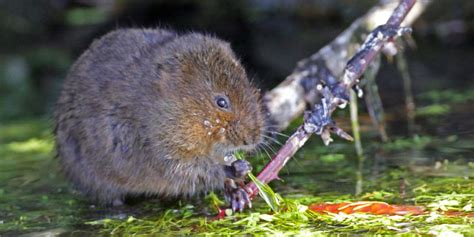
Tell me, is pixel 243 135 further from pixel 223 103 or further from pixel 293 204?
pixel 293 204

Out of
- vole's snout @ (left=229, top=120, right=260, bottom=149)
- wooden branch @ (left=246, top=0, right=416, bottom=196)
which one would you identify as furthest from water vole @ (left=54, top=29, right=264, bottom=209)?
wooden branch @ (left=246, top=0, right=416, bottom=196)

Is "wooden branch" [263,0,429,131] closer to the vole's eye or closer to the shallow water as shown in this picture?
the shallow water

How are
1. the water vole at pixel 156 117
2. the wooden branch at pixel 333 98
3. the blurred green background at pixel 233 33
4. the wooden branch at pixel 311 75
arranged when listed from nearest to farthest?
1. the wooden branch at pixel 333 98
2. the water vole at pixel 156 117
3. the wooden branch at pixel 311 75
4. the blurred green background at pixel 233 33

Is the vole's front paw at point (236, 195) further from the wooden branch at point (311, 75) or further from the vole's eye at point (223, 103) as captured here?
the wooden branch at point (311, 75)

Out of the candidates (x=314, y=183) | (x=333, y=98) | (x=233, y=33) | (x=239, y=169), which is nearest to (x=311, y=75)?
(x=314, y=183)

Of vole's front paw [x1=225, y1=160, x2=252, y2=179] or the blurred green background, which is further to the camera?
the blurred green background

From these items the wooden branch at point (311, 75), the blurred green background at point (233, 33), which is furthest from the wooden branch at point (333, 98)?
the blurred green background at point (233, 33)

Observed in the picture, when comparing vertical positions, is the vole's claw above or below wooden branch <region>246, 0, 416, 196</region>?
below
